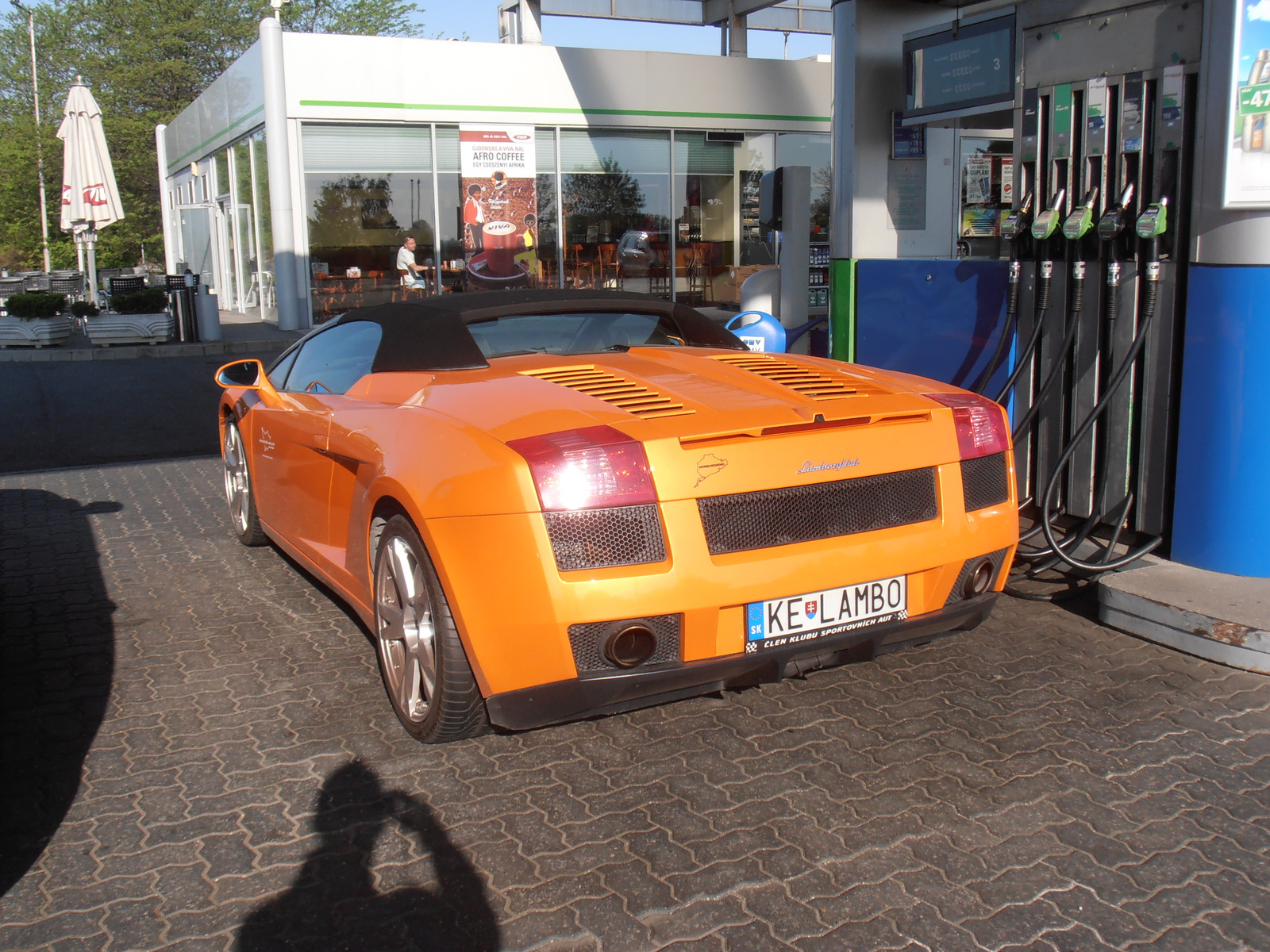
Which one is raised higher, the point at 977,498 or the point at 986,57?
the point at 986,57

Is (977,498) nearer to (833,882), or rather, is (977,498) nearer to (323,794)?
(833,882)

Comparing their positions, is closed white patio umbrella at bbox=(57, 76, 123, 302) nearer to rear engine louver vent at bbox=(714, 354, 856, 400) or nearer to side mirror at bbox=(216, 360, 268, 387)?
side mirror at bbox=(216, 360, 268, 387)

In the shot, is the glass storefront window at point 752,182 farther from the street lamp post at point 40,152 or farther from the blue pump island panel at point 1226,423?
the street lamp post at point 40,152

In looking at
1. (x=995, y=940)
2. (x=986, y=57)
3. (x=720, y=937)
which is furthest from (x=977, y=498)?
(x=986, y=57)

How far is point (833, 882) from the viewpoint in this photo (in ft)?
8.80

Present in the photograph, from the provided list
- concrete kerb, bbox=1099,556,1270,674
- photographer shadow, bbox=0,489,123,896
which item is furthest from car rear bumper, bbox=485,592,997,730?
concrete kerb, bbox=1099,556,1270,674

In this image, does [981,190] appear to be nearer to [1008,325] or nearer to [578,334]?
[1008,325]

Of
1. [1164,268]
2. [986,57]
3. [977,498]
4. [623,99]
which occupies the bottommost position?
[977,498]

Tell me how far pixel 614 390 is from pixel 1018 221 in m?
3.24

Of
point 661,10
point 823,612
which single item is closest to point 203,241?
point 661,10

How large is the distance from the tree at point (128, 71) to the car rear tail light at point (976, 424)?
5191 cm

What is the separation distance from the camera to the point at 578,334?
15.4 feet

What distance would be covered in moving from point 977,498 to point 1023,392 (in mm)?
2626

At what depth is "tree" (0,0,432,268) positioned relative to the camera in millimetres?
49281
